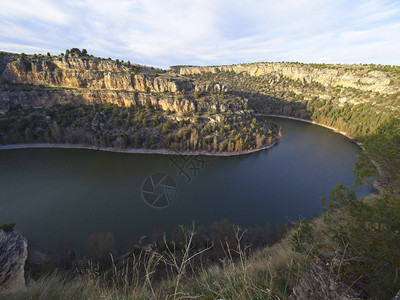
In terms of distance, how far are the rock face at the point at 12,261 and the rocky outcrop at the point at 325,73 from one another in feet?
246

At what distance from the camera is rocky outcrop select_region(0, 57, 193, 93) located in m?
40.9

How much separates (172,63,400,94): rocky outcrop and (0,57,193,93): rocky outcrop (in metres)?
50.2

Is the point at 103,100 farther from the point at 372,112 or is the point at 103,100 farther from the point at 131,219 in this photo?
the point at 372,112

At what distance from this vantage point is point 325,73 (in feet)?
229

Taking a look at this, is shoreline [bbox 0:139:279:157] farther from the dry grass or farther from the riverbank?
the dry grass

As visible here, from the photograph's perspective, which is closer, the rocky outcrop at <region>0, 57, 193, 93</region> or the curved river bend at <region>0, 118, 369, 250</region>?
the curved river bend at <region>0, 118, 369, 250</region>

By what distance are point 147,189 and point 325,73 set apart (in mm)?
83498

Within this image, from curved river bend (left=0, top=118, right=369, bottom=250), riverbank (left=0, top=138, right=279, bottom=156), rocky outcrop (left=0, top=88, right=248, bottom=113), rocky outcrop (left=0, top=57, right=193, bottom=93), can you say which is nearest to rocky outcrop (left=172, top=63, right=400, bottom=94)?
curved river bend (left=0, top=118, right=369, bottom=250)

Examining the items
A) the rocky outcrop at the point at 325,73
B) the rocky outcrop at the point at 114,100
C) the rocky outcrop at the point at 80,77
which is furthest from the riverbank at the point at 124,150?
the rocky outcrop at the point at 325,73

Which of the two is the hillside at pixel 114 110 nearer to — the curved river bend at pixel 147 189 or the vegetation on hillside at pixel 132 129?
the vegetation on hillside at pixel 132 129

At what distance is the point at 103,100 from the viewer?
132ft

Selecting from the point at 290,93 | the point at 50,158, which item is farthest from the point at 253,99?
the point at 50,158

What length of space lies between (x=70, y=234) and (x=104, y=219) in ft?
8.31

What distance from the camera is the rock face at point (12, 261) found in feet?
17.9
